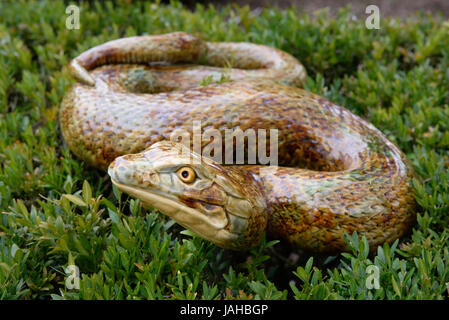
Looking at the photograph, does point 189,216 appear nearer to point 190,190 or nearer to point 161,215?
point 190,190

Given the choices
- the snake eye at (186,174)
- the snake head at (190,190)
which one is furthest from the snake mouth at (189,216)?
the snake eye at (186,174)

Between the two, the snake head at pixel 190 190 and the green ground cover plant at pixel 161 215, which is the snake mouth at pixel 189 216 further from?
the green ground cover plant at pixel 161 215

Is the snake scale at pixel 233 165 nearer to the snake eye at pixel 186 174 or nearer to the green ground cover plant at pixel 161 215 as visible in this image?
the snake eye at pixel 186 174

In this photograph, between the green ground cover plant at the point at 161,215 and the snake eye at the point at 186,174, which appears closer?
the snake eye at the point at 186,174

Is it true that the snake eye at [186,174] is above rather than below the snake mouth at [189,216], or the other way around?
above

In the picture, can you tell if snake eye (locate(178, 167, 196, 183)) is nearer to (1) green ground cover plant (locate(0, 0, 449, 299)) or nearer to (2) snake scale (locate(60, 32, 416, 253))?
(2) snake scale (locate(60, 32, 416, 253))

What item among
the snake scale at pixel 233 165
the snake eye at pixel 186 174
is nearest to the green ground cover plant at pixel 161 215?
the snake scale at pixel 233 165

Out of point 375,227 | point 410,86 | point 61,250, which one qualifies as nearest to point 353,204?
point 375,227

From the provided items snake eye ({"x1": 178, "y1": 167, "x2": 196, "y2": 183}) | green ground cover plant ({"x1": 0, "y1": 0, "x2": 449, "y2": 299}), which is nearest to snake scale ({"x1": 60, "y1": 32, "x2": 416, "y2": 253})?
snake eye ({"x1": 178, "y1": 167, "x2": 196, "y2": 183})
